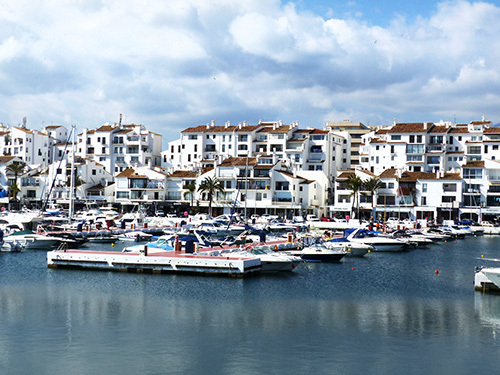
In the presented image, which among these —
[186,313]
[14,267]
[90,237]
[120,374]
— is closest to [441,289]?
[186,313]

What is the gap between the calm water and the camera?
2469 centimetres

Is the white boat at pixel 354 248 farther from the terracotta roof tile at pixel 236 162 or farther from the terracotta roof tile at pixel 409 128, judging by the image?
the terracotta roof tile at pixel 409 128

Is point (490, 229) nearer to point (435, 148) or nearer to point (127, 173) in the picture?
point (435, 148)

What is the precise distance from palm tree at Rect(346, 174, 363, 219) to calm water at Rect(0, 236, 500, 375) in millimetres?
61641

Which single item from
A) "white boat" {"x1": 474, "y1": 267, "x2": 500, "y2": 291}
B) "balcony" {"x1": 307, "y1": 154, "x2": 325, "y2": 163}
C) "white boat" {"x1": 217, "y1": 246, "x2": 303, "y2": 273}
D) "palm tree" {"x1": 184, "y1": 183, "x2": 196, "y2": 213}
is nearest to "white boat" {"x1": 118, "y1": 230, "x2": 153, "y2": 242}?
"white boat" {"x1": 217, "y1": 246, "x2": 303, "y2": 273}

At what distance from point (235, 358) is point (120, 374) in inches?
187

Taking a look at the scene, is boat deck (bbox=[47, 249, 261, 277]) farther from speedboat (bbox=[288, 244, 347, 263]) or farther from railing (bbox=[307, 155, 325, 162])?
railing (bbox=[307, 155, 325, 162])

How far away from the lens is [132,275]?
47344 millimetres

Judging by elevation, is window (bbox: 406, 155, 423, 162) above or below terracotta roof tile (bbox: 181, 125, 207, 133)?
below

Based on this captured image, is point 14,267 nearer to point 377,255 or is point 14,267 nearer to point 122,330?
point 122,330

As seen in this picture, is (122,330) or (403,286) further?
(403,286)

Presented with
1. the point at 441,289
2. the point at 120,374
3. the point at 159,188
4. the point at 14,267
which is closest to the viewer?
the point at 120,374

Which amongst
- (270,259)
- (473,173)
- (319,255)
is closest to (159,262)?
(270,259)

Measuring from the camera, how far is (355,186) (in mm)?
111375
